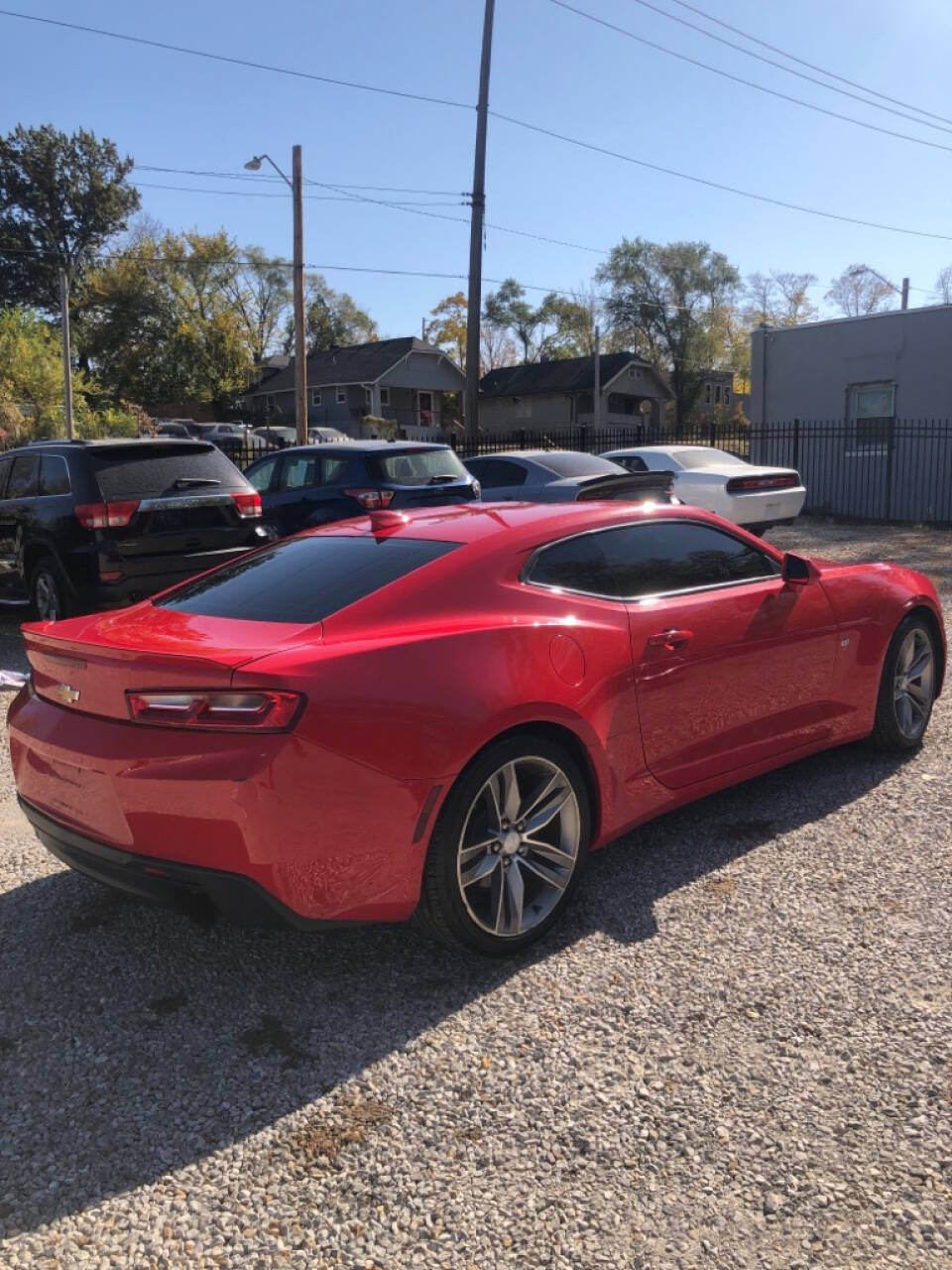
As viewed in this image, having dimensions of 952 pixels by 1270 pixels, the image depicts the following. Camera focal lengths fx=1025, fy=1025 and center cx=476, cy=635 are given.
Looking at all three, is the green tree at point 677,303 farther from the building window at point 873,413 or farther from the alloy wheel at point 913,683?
the alloy wheel at point 913,683

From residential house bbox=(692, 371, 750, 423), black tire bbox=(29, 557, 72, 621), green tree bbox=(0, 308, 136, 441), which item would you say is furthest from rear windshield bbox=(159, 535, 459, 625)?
residential house bbox=(692, 371, 750, 423)

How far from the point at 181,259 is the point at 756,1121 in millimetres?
65350

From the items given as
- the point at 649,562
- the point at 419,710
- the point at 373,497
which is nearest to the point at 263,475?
the point at 373,497

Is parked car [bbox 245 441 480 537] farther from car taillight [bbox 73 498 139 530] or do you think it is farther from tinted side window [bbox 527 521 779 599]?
tinted side window [bbox 527 521 779 599]

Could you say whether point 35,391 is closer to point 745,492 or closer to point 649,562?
point 745,492

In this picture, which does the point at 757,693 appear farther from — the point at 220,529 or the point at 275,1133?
the point at 220,529

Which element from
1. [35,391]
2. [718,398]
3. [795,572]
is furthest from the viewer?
[718,398]

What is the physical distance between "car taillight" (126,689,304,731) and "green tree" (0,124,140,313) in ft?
235

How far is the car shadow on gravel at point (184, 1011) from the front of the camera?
Answer: 2.50 meters

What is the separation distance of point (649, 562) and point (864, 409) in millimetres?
18208

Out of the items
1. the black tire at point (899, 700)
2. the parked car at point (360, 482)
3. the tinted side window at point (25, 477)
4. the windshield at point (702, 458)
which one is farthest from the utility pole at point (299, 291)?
the black tire at point (899, 700)

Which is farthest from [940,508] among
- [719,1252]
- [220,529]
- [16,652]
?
[719,1252]

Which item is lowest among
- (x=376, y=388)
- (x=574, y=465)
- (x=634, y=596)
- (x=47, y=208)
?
(x=634, y=596)

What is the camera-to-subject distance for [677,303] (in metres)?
67.8
